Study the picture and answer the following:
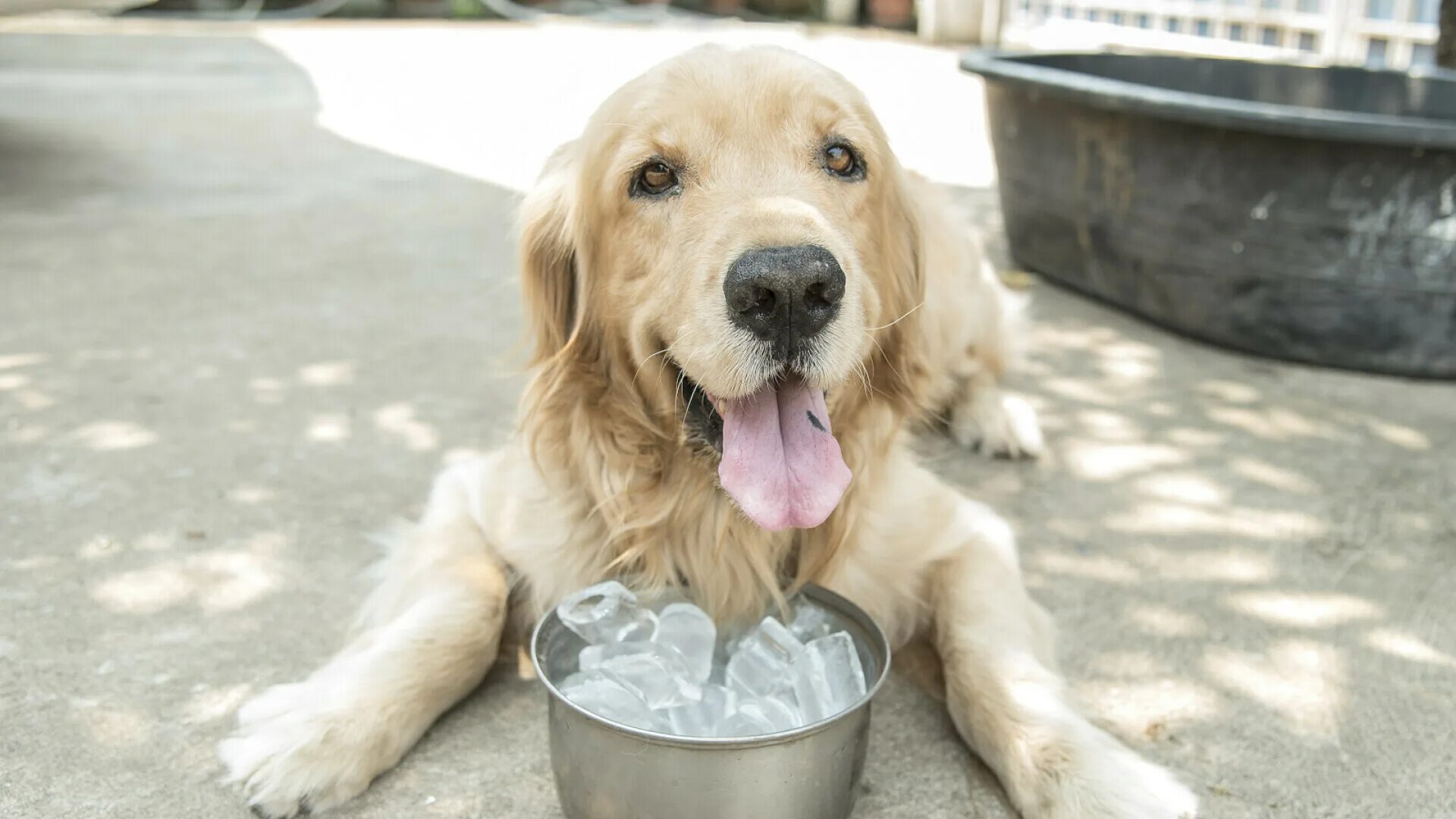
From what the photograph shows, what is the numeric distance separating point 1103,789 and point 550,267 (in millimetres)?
1653

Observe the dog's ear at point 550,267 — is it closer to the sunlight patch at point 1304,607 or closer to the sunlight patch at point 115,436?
the sunlight patch at point 115,436

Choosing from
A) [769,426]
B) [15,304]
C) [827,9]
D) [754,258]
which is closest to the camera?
[754,258]

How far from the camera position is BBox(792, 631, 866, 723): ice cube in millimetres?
A: 2350

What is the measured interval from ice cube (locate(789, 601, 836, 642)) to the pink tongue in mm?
297

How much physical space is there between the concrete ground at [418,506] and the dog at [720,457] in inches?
5.7

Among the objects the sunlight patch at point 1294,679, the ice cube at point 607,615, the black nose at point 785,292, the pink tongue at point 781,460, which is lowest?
the sunlight patch at point 1294,679

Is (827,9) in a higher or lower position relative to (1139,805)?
higher

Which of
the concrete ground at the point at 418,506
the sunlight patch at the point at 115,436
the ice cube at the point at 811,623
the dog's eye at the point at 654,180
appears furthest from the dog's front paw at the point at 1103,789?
the sunlight patch at the point at 115,436

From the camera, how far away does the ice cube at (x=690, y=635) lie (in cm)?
258

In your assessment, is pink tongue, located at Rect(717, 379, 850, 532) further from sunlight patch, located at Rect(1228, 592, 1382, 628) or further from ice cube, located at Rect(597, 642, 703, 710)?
sunlight patch, located at Rect(1228, 592, 1382, 628)

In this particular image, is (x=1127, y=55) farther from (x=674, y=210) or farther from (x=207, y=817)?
(x=207, y=817)

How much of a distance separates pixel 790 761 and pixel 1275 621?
1.63 meters

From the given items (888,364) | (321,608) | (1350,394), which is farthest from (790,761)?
(1350,394)

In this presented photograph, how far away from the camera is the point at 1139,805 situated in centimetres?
228
